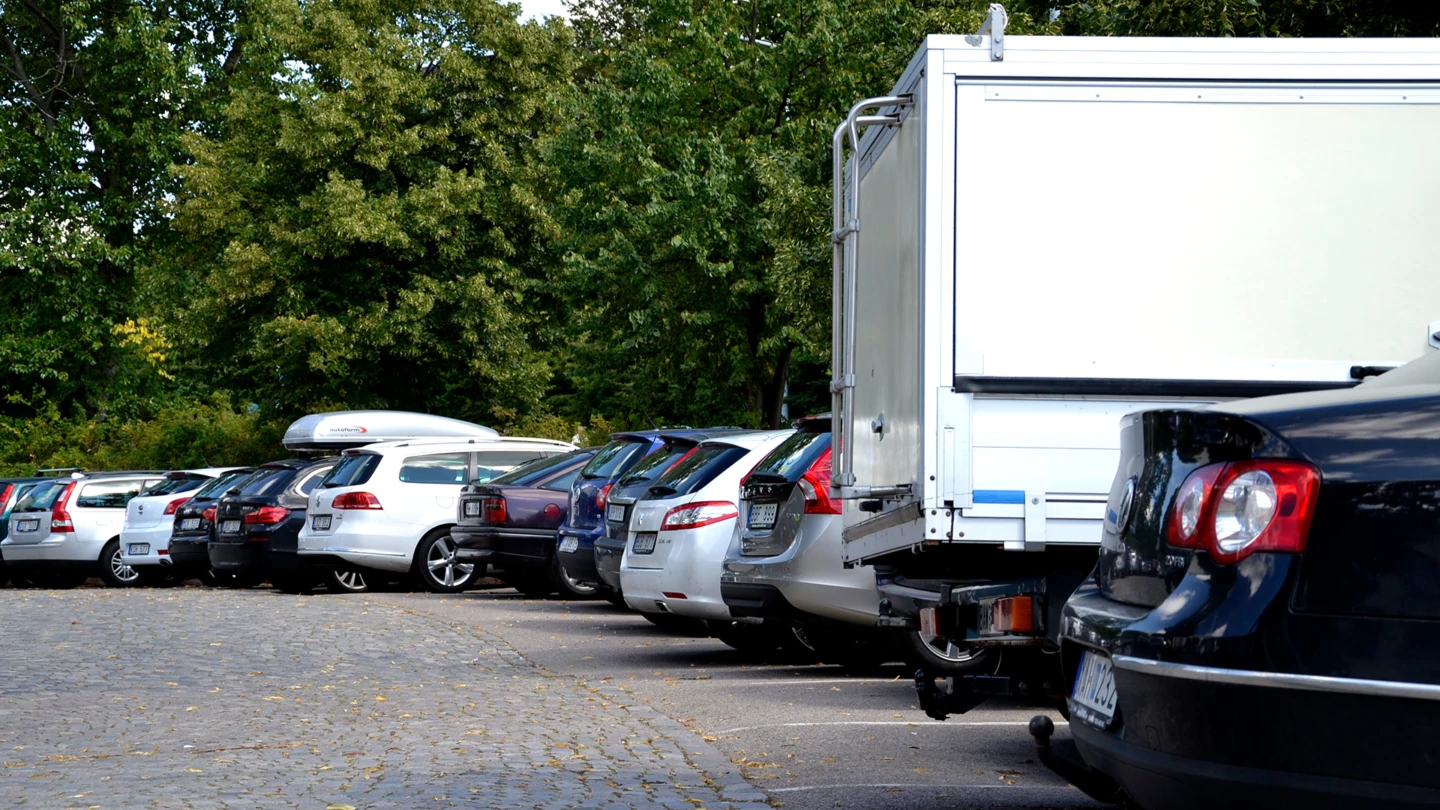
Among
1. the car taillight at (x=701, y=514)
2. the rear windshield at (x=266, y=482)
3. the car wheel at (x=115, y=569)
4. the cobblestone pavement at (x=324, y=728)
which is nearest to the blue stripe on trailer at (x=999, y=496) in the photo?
the cobblestone pavement at (x=324, y=728)

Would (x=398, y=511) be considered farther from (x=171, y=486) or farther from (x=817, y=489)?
(x=817, y=489)

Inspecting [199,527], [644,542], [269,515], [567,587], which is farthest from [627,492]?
[199,527]

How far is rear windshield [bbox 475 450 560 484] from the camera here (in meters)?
20.6

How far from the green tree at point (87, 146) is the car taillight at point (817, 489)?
121ft

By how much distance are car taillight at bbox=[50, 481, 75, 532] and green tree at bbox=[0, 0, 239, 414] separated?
2062cm

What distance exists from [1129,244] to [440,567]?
14825mm

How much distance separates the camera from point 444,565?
66.7ft

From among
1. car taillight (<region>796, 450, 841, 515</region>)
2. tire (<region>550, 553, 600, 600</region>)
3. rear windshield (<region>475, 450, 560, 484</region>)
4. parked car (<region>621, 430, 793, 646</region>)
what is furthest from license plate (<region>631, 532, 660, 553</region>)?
A: rear windshield (<region>475, 450, 560, 484</region>)

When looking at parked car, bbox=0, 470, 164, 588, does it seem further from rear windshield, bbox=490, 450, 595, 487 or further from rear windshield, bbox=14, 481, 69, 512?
rear windshield, bbox=490, 450, 595, 487

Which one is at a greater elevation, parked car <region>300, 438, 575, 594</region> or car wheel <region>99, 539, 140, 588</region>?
parked car <region>300, 438, 575, 594</region>

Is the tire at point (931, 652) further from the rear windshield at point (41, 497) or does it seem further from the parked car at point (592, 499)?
the rear windshield at point (41, 497)

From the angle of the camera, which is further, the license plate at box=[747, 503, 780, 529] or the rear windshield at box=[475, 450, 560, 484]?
the rear windshield at box=[475, 450, 560, 484]

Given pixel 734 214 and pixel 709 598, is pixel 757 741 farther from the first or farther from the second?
pixel 734 214

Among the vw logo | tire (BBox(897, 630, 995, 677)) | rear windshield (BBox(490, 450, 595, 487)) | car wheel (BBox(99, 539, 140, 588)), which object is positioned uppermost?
the vw logo
